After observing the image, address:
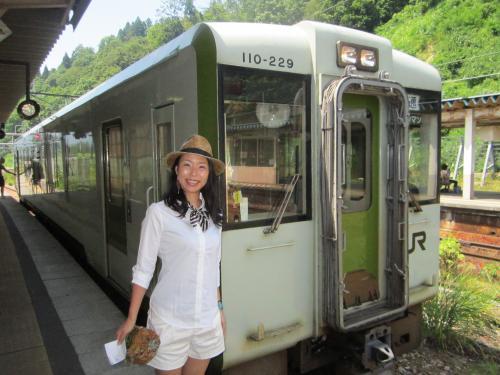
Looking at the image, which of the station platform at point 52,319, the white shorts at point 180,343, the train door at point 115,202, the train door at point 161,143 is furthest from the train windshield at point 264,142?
the train door at point 115,202

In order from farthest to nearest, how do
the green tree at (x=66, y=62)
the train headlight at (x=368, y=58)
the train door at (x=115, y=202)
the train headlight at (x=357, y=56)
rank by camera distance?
the green tree at (x=66, y=62)
the train door at (x=115, y=202)
the train headlight at (x=368, y=58)
the train headlight at (x=357, y=56)

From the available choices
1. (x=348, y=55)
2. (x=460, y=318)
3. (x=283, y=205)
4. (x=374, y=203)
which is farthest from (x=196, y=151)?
(x=460, y=318)

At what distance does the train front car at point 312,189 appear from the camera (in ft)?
9.89

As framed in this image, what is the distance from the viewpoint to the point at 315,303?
3.38m

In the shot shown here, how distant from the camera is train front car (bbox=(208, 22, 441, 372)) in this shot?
3016 mm

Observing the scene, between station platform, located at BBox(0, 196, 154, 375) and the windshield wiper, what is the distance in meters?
1.55

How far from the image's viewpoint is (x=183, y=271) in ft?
7.41

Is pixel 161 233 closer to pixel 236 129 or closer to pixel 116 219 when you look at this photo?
pixel 236 129

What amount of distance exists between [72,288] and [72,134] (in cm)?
233

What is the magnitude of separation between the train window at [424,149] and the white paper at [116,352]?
112 inches

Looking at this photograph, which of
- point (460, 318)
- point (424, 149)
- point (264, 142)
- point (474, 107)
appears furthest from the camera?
point (474, 107)

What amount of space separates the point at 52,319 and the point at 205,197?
10.4 ft

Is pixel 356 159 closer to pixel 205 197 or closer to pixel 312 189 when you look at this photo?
pixel 312 189

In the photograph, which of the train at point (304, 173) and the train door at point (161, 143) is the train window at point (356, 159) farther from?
the train door at point (161, 143)
